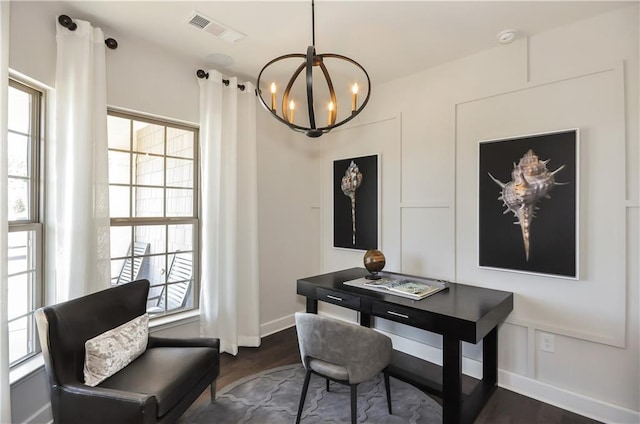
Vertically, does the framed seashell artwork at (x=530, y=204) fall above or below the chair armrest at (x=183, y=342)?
above

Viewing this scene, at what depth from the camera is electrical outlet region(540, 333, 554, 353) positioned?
2.25 m

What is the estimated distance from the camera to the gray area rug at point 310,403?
2066 mm

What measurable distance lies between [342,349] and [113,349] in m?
1.36

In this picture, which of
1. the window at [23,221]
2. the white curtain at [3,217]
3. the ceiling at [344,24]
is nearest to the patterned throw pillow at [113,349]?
the white curtain at [3,217]

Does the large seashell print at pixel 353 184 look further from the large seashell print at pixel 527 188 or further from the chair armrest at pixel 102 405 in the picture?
the chair armrest at pixel 102 405

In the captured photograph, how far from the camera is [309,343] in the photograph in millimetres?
1900

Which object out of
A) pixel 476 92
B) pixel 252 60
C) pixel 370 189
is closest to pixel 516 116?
pixel 476 92

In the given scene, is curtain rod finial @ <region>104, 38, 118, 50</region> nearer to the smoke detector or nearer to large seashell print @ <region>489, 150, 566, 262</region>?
the smoke detector

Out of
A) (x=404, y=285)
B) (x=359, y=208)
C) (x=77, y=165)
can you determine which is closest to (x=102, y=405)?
(x=77, y=165)

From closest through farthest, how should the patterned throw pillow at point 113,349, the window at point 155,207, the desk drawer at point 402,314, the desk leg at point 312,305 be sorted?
the patterned throw pillow at point 113,349
the desk drawer at point 402,314
the window at point 155,207
the desk leg at point 312,305

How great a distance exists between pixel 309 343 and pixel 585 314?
1916 millimetres

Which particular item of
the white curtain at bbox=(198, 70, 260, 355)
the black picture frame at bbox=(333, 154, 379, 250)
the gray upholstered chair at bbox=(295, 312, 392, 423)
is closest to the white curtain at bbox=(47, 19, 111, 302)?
the white curtain at bbox=(198, 70, 260, 355)

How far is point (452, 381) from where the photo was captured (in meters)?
1.86

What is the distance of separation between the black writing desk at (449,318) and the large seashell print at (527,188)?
57 centimetres
